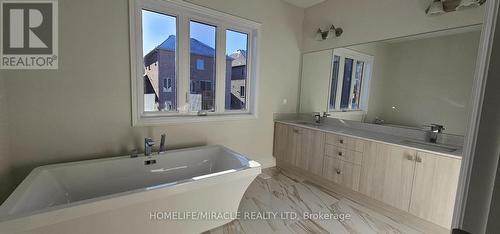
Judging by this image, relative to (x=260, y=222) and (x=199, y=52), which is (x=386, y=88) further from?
(x=199, y=52)

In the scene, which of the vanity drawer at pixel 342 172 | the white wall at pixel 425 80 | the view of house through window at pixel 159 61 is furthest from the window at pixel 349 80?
the view of house through window at pixel 159 61

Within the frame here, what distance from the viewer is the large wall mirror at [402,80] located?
2152 mm

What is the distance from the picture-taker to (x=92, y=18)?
81.0 inches

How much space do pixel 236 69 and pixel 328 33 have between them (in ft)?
4.83

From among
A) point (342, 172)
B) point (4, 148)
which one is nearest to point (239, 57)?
point (342, 172)

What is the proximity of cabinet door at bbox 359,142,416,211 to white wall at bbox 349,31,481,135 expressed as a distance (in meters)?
0.61

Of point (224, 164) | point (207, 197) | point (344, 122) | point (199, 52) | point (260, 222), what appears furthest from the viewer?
point (344, 122)

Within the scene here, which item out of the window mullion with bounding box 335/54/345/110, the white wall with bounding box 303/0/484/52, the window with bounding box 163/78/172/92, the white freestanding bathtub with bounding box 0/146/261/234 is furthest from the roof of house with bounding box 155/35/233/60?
the window mullion with bounding box 335/54/345/110

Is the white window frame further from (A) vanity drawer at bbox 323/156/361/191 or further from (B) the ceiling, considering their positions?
(A) vanity drawer at bbox 323/156/361/191

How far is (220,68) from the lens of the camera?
9.88 ft

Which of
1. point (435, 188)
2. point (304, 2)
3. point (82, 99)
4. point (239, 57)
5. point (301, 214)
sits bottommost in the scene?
point (301, 214)

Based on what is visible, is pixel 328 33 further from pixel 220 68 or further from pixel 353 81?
pixel 220 68

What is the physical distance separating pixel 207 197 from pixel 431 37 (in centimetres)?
283

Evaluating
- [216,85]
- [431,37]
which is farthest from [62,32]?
[431,37]
